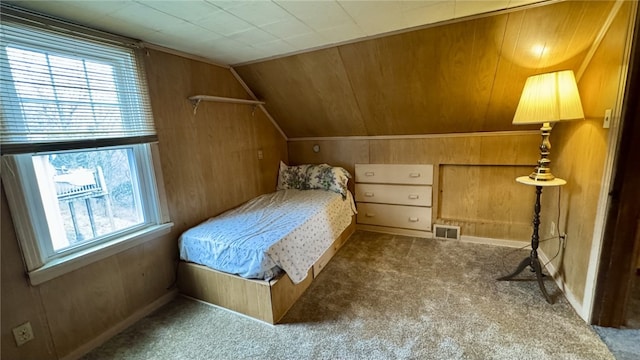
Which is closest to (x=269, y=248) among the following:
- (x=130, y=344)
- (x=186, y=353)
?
(x=186, y=353)

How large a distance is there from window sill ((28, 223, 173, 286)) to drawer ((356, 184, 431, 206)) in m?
2.25

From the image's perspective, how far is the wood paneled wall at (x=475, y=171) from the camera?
2873 millimetres

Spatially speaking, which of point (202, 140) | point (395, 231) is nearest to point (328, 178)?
point (395, 231)

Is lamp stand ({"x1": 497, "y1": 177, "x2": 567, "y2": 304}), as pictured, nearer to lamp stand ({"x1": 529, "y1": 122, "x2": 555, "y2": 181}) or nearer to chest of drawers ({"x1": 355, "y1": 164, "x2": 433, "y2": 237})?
lamp stand ({"x1": 529, "y1": 122, "x2": 555, "y2": 181})

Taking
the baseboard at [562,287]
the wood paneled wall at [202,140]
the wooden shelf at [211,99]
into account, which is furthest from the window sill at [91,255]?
the baseboard at [562,287]

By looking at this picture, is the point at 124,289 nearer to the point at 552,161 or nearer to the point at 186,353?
the point at 186,353

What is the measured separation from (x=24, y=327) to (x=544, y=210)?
4034 mm

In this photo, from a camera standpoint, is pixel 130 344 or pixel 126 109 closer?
pixel 130 344

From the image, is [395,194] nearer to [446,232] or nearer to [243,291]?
[446,232]

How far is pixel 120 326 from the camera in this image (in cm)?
196

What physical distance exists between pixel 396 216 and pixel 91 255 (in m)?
2.96

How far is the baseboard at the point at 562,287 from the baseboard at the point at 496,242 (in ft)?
0.64

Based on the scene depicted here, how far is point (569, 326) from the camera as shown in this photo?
69.4 inches

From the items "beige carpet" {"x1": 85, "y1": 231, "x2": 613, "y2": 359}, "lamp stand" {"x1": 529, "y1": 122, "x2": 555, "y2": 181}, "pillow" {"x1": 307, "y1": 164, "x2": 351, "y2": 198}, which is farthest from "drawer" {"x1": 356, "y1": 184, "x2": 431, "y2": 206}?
"lamp stand" {"x1": 529, "y1": 122, "x2": 555, "y2": 181}
